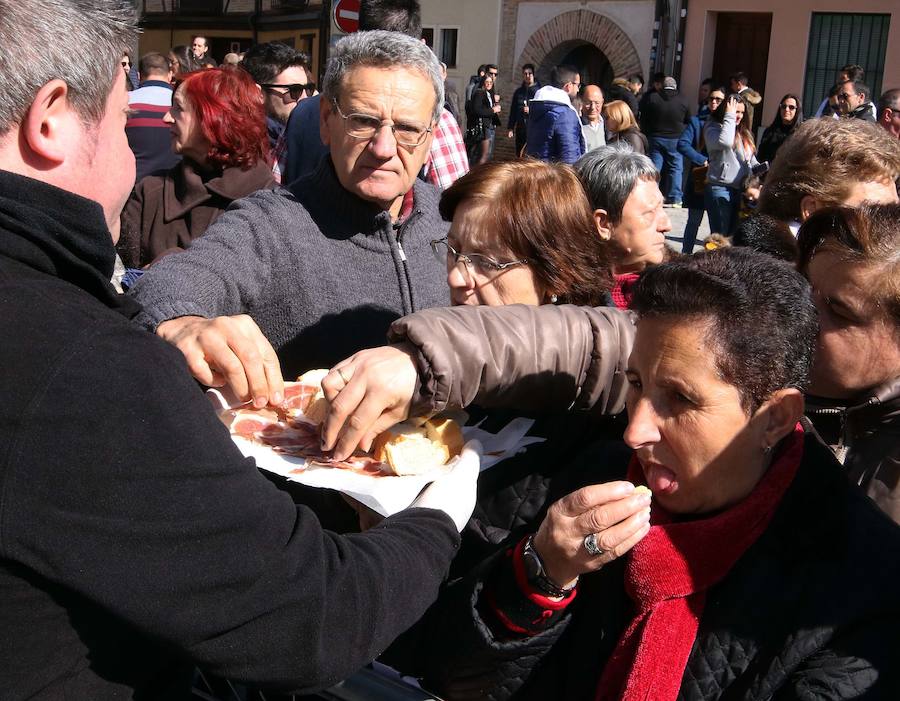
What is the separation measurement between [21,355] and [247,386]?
767 mm

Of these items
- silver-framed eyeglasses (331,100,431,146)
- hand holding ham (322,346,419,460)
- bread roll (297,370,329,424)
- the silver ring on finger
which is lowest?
the silver ring on finger

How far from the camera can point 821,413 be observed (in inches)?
90.1

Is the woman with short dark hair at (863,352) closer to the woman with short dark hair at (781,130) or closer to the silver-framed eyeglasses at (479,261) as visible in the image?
the silver-framed eyeglasses at (479,261)

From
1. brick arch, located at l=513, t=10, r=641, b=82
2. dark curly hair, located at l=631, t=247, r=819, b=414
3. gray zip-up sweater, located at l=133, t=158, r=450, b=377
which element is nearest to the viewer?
dark curly hair, located at l=631, t=247, r=819, b=414

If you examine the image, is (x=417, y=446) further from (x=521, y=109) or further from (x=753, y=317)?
(x=521, y=109)

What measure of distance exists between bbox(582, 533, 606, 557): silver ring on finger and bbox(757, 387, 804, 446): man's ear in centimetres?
38

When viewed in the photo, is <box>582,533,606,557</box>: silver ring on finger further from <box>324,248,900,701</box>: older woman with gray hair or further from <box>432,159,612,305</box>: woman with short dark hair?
<box>432,159,612,305</box>: woman with short dark hair

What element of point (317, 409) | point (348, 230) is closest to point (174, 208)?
point (348, 230)

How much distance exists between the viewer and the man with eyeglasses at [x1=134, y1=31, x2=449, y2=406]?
2666mm

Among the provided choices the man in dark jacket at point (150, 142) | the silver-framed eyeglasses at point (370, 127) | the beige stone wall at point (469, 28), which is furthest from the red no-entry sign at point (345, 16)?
the beige stone wall at point (469, 28)

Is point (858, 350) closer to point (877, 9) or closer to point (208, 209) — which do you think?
point (208, 209)

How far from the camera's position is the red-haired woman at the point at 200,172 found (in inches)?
170

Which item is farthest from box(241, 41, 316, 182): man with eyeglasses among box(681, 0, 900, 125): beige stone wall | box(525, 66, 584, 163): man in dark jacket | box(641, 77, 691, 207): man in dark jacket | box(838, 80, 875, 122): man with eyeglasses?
box(681, 0, 900, 125): beige stone wall

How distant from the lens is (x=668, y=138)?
48.3 ft
